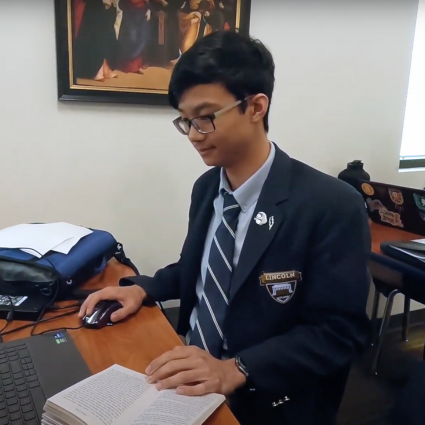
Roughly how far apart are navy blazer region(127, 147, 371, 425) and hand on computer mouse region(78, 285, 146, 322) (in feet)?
0.81

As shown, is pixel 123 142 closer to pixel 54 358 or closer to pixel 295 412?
pixel 54 358

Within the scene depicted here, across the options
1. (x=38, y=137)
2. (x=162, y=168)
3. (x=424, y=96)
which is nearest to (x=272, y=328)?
(x=162, y=168)

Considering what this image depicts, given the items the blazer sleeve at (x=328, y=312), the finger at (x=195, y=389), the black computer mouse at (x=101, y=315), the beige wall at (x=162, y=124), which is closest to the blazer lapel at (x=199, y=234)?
the black computer mouse at (x=101, y=315)

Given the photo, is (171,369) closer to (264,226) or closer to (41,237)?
(264,226)

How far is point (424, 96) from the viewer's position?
7.78ft

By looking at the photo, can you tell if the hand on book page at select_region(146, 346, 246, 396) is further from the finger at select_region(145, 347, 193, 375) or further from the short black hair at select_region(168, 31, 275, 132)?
the short black hair at select_region(168, 31, 275, 132)

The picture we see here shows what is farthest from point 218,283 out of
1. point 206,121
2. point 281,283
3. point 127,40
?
point 127,40

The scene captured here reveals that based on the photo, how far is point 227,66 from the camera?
0.99 metres

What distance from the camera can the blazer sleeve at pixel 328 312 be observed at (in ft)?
3.07

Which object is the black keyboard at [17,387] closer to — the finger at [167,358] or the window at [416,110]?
the finger at [167,358]

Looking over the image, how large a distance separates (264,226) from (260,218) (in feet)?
0.07

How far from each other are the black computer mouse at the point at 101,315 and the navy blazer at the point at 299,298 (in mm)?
281

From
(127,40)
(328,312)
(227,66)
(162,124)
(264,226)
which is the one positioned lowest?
(328,312)

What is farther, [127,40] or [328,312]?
[127,40]
